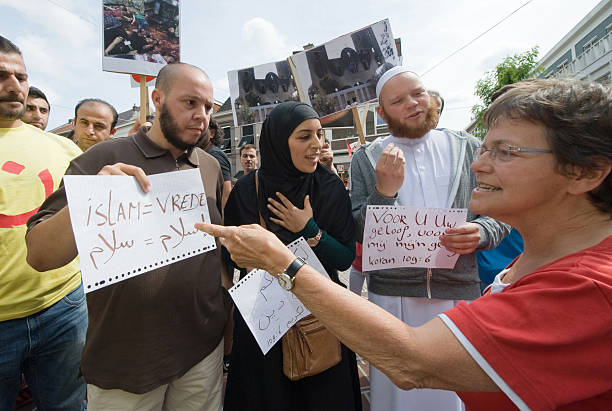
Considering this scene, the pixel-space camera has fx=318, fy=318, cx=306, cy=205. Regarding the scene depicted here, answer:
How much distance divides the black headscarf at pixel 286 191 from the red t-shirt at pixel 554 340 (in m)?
1.10

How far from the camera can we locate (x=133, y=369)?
1443 mm

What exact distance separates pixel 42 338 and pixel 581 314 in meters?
2.53

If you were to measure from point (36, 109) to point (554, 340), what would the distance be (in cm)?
411

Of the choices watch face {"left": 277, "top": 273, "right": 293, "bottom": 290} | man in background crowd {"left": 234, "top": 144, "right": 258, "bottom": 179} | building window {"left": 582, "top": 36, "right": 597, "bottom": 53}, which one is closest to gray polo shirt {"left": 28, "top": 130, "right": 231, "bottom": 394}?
watch face {"left": 277, "top": 273, "right": 293, "bottom": 290}

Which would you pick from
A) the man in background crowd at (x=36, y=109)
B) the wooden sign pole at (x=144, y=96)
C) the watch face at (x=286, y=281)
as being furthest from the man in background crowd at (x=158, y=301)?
the man in background crowd at (x=36, y=109)

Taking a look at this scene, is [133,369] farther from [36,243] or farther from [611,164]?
[611,164]

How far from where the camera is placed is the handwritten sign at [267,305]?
147cm

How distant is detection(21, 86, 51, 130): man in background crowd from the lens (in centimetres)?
302

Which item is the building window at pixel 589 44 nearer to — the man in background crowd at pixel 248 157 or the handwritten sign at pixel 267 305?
the man in background crowd at pixel 248 157

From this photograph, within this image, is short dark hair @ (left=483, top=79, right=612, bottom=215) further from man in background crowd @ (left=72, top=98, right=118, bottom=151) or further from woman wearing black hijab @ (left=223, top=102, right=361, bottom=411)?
man in background crowd @ (left=72, top=98, right=118, bottom=151)

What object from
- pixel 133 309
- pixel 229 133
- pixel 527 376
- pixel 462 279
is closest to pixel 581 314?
pixel 527 376

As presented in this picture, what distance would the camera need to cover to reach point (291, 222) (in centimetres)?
174

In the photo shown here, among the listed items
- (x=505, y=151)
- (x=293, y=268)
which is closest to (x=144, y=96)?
(x=293, y=268)

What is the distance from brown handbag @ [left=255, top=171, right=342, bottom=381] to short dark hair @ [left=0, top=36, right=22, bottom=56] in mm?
2210
